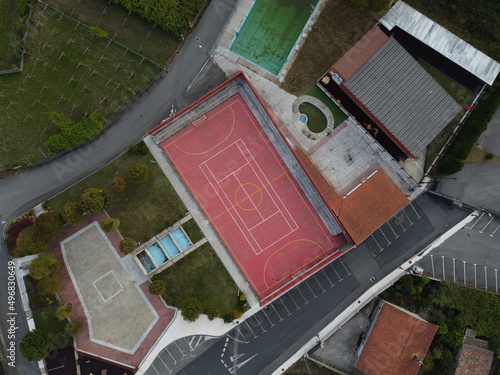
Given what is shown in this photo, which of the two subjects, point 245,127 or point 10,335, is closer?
point 10,335

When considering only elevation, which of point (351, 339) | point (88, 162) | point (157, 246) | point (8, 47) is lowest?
point (351, 339)

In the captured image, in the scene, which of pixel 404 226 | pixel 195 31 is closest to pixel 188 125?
pixel 195 31

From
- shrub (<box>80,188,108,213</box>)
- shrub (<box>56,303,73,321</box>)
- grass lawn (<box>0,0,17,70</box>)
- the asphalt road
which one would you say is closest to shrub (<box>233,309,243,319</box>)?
the asphalt road

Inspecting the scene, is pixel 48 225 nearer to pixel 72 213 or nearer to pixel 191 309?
pixel 72 213

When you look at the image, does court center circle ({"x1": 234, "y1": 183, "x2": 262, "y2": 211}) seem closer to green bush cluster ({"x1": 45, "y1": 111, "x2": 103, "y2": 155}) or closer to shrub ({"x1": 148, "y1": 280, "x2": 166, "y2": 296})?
shrub ({"x1": 148, "y1": 280, "x2": 166, "y2": 296})

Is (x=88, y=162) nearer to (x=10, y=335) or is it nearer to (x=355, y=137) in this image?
(x=10, y=335)

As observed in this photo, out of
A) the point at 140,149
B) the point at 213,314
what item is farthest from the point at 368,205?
the point at 140,149
